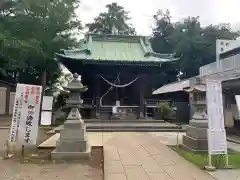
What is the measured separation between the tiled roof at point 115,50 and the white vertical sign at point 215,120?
11514 millimetres

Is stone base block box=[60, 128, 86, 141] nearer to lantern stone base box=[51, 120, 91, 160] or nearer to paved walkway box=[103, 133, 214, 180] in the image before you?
lantern stone base box=[51, 120, 91, 160]

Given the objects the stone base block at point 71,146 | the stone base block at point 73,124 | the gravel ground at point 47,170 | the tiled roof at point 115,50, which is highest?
the tiled roof at point 115,50

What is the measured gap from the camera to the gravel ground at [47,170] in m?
5.69

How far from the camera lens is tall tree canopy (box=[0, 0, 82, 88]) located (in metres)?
21.3

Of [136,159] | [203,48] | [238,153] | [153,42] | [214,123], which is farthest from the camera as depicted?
[153,42]

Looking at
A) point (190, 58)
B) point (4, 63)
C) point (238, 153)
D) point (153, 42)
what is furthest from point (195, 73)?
point (238, 153)

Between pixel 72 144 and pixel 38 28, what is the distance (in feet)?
59.2

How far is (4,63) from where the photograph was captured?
2303cm

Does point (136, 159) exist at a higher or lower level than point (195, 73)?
lower

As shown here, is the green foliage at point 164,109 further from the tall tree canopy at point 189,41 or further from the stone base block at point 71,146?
the stone base block at point 71,146

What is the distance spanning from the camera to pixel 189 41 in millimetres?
32438

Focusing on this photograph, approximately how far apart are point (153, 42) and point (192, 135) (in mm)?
29751

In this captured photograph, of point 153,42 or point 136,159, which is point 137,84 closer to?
point 136,159

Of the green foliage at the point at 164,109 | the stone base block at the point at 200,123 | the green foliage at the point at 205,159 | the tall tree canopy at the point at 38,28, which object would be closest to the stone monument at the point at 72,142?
the green foliage at the point at 205,159
